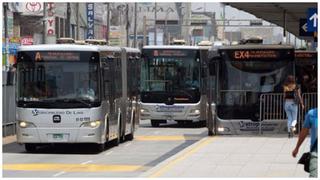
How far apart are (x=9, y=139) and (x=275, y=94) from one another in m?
7.86

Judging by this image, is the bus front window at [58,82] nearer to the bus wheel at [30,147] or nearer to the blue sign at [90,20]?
the bus wheel at [30,147]

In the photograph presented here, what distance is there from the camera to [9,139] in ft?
81.0

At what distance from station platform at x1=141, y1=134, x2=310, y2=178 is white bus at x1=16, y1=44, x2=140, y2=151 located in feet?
8.40

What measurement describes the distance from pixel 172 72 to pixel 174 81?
34cm

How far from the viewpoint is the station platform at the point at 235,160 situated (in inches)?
554

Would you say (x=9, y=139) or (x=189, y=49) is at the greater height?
(x=189, y=49)

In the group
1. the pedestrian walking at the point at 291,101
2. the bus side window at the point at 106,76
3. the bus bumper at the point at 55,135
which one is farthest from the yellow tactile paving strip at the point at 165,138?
the bus bumper at the point at 55,135

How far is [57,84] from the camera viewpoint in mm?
20000

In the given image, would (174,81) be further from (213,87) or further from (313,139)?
(313,139)

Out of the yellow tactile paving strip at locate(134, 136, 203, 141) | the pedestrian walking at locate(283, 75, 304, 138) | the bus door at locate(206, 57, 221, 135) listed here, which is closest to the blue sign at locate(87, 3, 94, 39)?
the yellow tactile paving strip at locate(134, 136, 203, 141)

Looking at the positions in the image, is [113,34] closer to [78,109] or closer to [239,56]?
[239,56]

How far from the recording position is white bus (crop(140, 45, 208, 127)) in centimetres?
3066

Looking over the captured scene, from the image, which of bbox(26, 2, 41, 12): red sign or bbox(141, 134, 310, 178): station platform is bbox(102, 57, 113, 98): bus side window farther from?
bbox(26, 2, 41, 12): red sign

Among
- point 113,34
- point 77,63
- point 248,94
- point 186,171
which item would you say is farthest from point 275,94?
point 113,34
